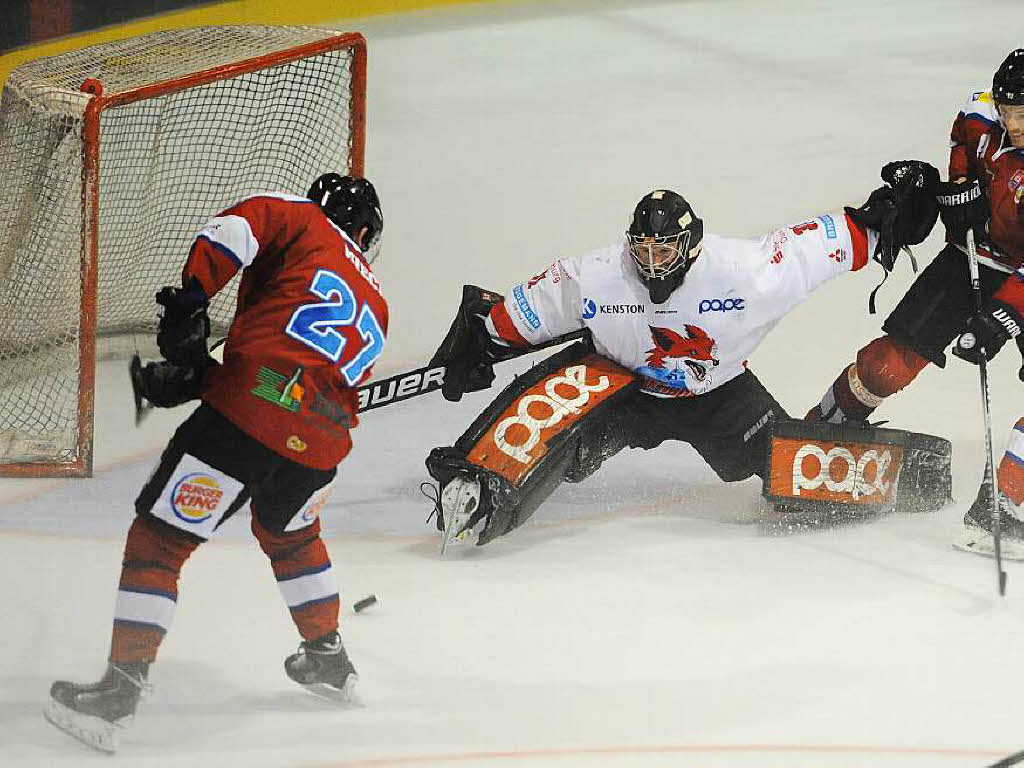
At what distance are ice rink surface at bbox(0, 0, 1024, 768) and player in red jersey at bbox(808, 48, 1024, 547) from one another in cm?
34

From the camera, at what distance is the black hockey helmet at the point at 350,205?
126 inches

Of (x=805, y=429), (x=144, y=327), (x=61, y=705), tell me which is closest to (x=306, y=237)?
(x=61, y=705)

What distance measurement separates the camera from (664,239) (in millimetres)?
3895

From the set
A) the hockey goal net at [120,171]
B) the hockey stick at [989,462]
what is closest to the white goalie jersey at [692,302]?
the hockey stick at [989,462]

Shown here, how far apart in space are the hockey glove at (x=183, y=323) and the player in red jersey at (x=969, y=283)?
1.99m

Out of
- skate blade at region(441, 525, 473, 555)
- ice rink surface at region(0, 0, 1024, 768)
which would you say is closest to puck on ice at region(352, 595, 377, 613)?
ice rink surface at region(0, 0, 1024, 768)

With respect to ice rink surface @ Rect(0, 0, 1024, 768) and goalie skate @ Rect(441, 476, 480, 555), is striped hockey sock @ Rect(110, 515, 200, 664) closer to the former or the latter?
ice rink surface @ Rect(0, 0, 1024, 768)

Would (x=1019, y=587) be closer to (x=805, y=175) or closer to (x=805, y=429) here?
(x=805, y=429)

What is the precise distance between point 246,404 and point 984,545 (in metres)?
1.97

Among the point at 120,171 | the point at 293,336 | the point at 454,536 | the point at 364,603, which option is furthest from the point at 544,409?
the point at 120,171

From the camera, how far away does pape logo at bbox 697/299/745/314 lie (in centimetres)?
404

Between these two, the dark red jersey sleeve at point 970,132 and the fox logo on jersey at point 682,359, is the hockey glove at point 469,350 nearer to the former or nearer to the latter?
the fox logo on jersey at point 682,359

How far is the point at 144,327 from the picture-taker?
539 cm

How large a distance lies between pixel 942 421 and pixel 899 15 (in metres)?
4.66
